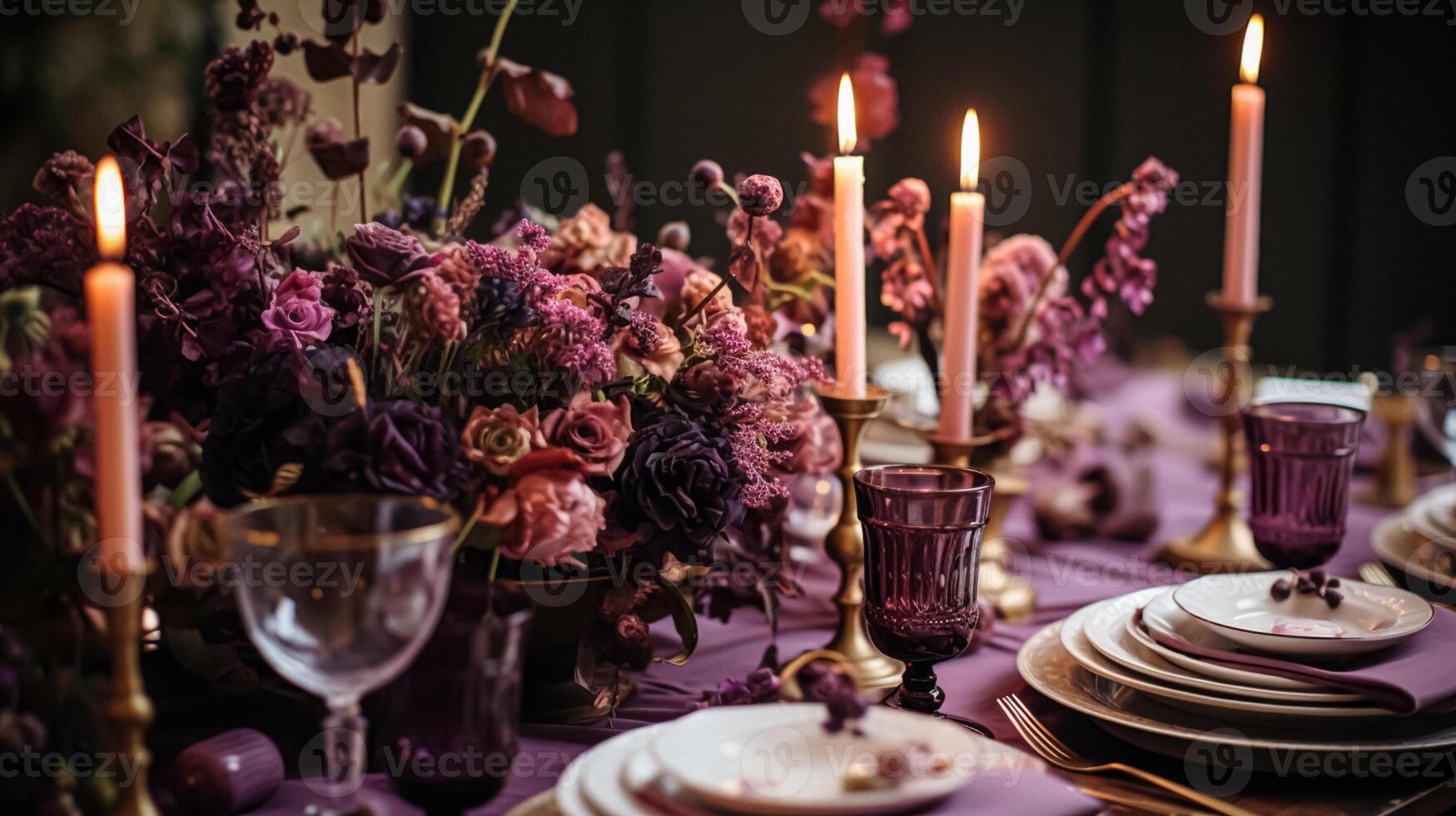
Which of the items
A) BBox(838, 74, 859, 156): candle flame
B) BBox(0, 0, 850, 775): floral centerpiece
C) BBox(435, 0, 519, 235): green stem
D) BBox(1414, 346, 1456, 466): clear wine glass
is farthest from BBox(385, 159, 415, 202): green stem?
BBox(1414, 346, 1456, 466): clear wine glass

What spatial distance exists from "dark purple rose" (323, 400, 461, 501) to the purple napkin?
569 millimetres

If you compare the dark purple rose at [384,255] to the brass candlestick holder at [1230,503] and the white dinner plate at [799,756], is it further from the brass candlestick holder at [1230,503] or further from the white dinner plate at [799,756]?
the brass candlestick holder at [1230,503]

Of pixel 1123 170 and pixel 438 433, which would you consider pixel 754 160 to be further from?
pixel 438 433

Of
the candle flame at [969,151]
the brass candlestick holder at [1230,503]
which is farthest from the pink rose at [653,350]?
the brass candlestick holder at [1230,503]

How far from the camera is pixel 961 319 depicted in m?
1.19

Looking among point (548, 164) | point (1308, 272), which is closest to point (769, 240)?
point (1308, 272)

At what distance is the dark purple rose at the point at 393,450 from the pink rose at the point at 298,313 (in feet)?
0.44

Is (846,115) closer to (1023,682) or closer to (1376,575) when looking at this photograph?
(1023,682)

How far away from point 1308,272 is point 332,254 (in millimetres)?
2518

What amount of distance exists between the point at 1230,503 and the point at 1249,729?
2.14ft

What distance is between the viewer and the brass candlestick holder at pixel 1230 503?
1.46 meters

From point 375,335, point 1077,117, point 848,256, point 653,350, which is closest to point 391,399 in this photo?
point 375,335

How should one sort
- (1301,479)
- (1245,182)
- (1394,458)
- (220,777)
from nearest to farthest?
(220,777) < (1301,479) < (1245,182) < (1394,458)

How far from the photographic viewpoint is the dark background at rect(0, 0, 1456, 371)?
9.24 feet
